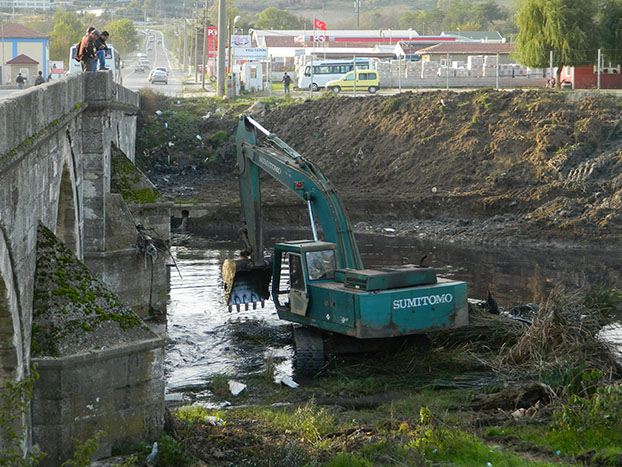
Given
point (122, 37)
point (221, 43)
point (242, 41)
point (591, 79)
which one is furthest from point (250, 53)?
point (122, 37)

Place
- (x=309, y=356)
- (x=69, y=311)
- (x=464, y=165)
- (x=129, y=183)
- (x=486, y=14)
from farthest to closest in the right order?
(x=486, y=14), (x=464, y=165), (x=129, y=183), (x=309, y=356), (x=69, y=311)

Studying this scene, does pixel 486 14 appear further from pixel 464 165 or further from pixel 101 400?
pixel 101 400

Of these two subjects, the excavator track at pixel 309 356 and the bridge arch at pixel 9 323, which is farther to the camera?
the excavator track at pixel 309 356

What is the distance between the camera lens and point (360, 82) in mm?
50188

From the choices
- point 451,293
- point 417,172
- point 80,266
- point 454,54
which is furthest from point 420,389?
point 454,54

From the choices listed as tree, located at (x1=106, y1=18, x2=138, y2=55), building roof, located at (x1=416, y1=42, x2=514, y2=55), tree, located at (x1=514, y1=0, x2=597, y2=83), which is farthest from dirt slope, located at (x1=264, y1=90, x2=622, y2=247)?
tree, located at (x1=106, y1=18, x2=138, y2=55)

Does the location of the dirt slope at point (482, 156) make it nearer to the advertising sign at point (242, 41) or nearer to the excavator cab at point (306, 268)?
the excavator cab at point (306, 268)

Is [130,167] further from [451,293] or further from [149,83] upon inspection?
[149,83]

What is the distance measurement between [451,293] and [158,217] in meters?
7.92

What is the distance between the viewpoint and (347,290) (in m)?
14.8

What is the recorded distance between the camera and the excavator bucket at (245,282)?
18.2 meters

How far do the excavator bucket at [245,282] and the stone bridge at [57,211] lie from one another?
1503 millimetres

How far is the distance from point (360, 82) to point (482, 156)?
52.2 feet

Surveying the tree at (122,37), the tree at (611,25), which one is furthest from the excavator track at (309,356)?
the tree at (122,37)
